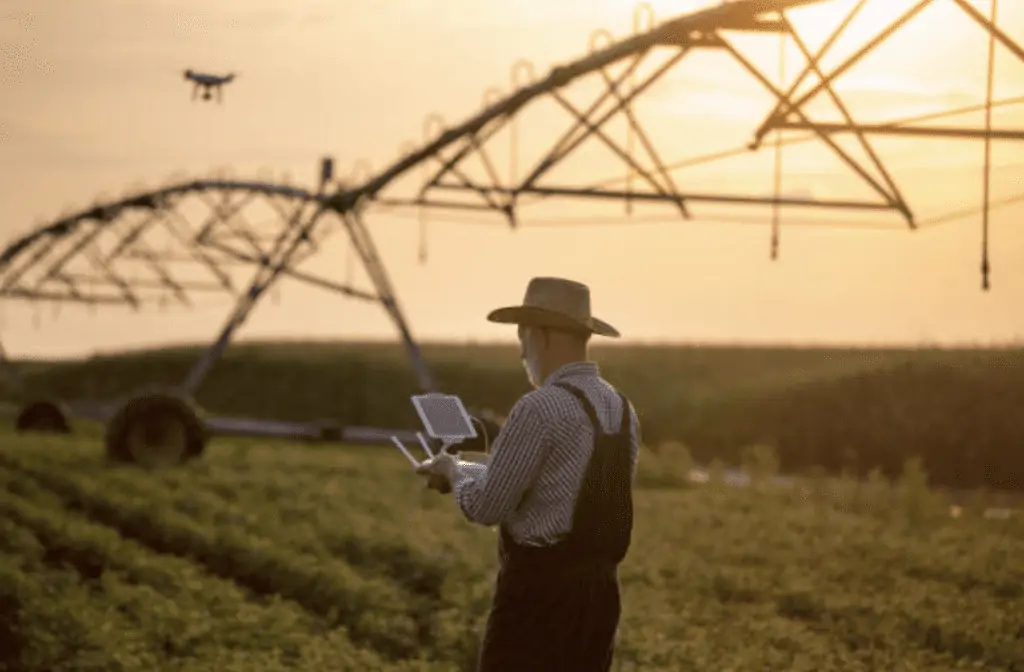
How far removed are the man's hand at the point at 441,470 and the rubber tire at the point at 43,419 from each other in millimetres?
24004

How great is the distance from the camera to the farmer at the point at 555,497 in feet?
16.5

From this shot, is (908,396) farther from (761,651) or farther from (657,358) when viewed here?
(761,651)

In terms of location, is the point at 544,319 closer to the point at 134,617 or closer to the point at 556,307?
the point at 556,307

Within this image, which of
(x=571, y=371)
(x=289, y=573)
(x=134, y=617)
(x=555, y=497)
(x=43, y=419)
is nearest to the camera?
(x=555, y=497)

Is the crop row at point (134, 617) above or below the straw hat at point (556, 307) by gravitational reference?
below

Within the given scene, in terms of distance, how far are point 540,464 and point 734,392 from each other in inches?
1242

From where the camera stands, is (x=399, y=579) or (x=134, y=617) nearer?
(x=134, y=617)

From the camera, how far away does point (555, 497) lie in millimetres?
5121

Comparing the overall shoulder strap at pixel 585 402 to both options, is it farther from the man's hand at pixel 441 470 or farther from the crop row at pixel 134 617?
the crop row at pixel 134 617

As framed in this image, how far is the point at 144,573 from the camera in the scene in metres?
12.1

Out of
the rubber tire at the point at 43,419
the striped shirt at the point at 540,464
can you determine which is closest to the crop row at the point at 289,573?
the striped shirt at the point at 540,464

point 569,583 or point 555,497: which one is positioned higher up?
point 555,497

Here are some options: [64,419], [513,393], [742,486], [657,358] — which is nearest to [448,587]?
[742,486]

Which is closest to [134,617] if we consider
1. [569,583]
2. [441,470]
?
[441,470]
